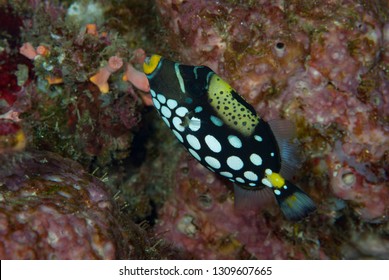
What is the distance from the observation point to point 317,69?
12.9ft

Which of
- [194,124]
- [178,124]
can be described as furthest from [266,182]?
[178,124]

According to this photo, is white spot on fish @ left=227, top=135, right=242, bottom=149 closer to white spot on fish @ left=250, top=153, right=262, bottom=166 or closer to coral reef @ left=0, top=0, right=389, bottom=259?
white spot on fish @ left=250, top=153, right=262, bottom=166

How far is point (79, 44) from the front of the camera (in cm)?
435

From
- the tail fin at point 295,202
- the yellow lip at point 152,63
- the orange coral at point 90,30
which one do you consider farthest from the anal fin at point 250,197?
the orange coral at point 90,30

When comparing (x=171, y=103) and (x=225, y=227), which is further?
(x=225, y=227)

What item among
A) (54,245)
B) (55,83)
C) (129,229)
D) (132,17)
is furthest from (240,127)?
(132,17)

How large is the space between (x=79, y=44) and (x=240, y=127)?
2.33 metres

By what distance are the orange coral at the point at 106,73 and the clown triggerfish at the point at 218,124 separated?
3.91 feet

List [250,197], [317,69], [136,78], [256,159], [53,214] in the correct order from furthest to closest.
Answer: [136,78]
[317,69]
[250,197]
[256,159]
[53,214]

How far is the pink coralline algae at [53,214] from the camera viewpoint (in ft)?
9.18

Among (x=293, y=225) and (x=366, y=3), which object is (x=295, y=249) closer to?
(x=293, y=225)

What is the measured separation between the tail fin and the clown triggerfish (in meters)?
0.04

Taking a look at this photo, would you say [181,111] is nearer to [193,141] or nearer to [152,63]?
[193,141]

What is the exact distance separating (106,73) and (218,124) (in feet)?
6.14
